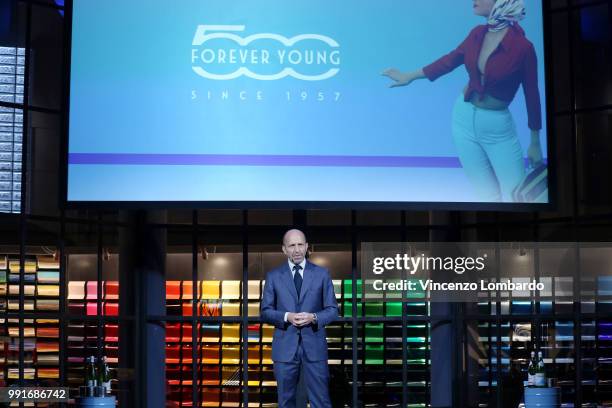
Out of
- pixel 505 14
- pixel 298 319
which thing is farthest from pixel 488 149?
pixel 298 319

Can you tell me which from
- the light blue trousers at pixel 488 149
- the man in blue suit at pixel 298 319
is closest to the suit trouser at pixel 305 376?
the man in blue suit at pixel 298 319

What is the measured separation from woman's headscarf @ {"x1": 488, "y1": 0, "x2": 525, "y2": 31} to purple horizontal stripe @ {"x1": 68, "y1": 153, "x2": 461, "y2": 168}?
1.17 meters

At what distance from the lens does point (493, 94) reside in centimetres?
805

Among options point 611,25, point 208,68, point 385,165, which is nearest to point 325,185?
point 385,165

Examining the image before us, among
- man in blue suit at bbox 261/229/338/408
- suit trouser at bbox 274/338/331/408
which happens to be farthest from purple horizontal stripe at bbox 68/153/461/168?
suit trouser at bbox 274/338/331/408

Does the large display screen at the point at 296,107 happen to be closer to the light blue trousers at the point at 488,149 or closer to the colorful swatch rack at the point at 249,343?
the light blue trousers at the point at 488,149

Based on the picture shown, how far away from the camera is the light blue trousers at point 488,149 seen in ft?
25.9

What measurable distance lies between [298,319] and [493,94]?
2.38m

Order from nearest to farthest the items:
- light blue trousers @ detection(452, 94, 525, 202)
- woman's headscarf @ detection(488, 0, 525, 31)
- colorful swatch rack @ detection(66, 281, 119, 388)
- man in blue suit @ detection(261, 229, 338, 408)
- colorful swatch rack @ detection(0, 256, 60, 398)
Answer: man in blue suit @ detection(261, 229, 338, 408), light blue trousers @ detection(452, 94, 525, 202), colorful swatch rack @ detection(0, 256, 60, 398), woman's headscarf @ detection(488, 0, 525, 31), colorful swatch rack @ detection(66, 281, 119, 388)

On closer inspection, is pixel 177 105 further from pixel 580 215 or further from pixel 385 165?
pixel 580 215

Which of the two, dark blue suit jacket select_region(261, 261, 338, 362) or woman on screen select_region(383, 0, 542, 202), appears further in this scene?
woman on screen select_region(383, 0, 542, 202)

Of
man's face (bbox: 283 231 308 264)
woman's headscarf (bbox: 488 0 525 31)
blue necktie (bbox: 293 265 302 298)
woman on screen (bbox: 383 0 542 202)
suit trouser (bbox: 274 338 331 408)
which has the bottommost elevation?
suit trouser (bbox: 274 338 331 408)

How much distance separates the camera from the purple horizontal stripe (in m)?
7.67

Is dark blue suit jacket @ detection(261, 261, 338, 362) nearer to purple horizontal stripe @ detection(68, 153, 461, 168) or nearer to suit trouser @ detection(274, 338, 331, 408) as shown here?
suit trouser @ detection(274, 338, 331, 408)
